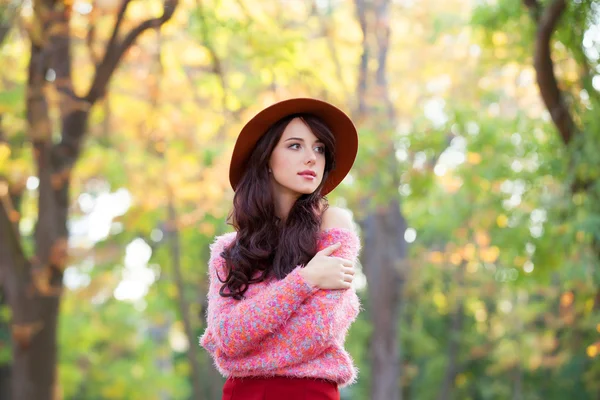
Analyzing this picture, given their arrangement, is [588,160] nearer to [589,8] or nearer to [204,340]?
[589,8]

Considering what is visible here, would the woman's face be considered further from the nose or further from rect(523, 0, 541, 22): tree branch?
rect(523, 0, 541, 22): tree branch

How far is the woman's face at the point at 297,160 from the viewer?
9.84 feet

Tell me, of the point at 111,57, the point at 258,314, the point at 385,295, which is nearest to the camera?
the point at 258,314

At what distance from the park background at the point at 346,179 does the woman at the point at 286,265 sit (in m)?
4.27

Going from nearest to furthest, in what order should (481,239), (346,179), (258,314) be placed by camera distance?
(258,314) → (346,179) → (481,239)

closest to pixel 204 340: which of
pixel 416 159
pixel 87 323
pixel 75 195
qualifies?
pixel 416 159

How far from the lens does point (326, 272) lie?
110 inches

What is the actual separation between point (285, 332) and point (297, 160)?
59cm

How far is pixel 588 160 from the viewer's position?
736 centimetres

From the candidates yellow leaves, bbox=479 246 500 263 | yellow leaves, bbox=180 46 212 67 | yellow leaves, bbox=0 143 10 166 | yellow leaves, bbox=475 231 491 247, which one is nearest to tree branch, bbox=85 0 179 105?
yellow leaves, bbox=0 143 10 166

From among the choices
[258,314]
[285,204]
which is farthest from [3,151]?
[258,314]

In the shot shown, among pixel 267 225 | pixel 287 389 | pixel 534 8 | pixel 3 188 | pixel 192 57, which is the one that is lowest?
pixel 287 389

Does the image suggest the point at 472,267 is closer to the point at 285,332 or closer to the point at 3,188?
the point at 3,188

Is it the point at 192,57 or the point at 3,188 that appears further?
the point at 192,57
